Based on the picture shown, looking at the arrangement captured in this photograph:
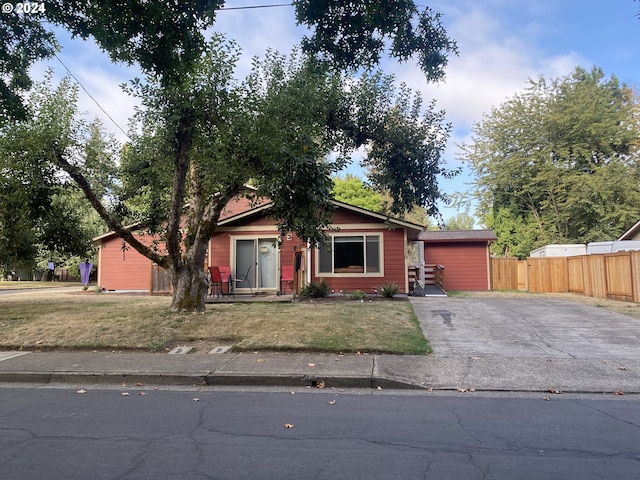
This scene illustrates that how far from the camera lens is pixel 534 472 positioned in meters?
3.49

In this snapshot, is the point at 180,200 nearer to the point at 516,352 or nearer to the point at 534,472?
the point at 516,352

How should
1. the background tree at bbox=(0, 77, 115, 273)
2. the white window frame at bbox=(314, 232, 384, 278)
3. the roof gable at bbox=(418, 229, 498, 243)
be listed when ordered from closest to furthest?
1. the background tree at bbox=(0, 77, 115, 273)
2. the white window frame at bbox=(314, 232, 384, 278)
3. the roof gable at bbox=(418, 229, 498, 243)

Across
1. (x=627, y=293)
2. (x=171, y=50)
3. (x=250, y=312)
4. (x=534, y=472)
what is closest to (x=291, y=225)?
(x=250, y=312)

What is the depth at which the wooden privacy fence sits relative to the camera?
14.0 m

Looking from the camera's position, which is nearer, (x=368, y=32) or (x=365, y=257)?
(x=368, y=32)

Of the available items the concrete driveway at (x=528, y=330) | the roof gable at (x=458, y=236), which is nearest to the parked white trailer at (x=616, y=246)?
the roof gable at (x=458, y=236)

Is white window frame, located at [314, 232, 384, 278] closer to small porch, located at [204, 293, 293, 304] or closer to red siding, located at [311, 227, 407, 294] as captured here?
red siding, located at [311, 227, 407, 294]

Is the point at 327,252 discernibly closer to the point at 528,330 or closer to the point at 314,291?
the point at 314,291

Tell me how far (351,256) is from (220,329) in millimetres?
8452

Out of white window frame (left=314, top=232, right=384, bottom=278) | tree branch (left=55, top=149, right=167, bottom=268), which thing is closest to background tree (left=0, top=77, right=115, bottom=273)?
tree branch (left=55, top=149, right=167, bottom=268)

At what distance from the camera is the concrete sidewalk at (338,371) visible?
246 inches

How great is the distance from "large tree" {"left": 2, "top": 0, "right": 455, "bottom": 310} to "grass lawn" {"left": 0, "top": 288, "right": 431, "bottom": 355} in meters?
1.41

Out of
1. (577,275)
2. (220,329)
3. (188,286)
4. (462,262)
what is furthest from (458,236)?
(220,329)

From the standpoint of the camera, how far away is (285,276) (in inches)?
674
